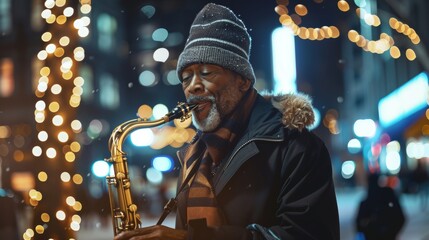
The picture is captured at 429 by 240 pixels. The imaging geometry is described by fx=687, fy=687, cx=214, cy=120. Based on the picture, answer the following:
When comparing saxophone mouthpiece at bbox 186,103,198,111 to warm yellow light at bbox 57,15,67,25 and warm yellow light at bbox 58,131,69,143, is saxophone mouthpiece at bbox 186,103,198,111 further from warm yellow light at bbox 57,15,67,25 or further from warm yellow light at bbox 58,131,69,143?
warm yellow light at bbox 58,131,69,143

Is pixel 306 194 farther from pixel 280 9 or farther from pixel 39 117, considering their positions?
pixel 39 117

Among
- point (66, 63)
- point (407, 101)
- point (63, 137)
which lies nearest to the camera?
point (66, 63)

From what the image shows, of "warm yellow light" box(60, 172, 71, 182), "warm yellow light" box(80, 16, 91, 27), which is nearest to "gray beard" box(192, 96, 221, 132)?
"warm yellow light" box(80, 16, 91, 27)

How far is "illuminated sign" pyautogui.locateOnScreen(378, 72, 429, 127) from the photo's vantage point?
1024 inches

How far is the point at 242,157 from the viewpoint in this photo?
2816mm

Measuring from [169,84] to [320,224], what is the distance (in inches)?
2292

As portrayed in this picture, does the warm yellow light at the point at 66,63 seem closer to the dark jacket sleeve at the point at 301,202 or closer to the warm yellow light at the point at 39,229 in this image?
the warm yellow light at the point at 39,229

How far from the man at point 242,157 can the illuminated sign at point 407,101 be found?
21577mm

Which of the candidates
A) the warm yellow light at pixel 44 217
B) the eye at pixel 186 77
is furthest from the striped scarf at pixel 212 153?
the warm yellow light at pixel 44 217

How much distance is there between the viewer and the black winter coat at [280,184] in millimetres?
2680

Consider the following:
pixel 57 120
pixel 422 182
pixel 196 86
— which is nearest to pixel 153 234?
pixel 196 86

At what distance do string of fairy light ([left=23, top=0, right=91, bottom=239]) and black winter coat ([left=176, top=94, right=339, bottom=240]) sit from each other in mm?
3090

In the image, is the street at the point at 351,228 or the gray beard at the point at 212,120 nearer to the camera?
the gray beard at the point at 212,120

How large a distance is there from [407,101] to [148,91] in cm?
3801
